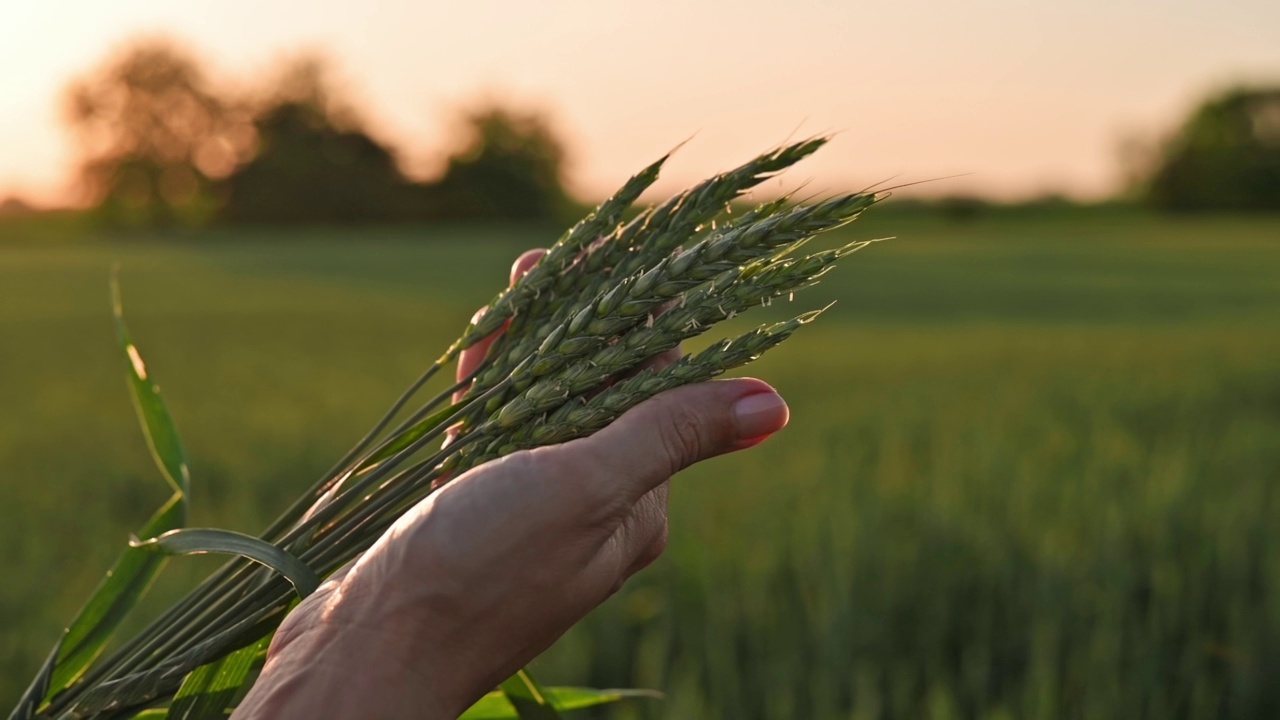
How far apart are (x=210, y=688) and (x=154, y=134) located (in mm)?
66793

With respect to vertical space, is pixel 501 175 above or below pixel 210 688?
above

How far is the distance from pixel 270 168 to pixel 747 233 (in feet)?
195

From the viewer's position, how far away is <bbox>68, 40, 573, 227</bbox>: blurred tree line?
2235 inches

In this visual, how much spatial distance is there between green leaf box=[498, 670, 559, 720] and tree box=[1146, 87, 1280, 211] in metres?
66.4

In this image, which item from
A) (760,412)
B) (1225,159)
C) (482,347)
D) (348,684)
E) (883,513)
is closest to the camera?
(348,684)

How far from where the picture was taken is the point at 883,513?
13.6 ft

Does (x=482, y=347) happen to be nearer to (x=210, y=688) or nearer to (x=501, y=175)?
(x=210, y=688)

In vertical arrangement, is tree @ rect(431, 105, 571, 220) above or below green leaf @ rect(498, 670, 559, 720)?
above

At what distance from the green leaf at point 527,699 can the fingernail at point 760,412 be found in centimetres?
44

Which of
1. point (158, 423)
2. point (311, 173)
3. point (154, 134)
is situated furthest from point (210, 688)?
point (154, 134)

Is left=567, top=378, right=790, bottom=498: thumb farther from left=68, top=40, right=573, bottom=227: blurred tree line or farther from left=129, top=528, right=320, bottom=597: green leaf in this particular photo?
left=68, top=40, right=573, bottom=227: blurred tree line

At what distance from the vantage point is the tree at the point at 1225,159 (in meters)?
58.6

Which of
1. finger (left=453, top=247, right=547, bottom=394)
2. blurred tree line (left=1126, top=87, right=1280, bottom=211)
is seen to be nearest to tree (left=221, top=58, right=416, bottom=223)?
blurred tree line (left=1126, top=87, right=1280, bottom=211)

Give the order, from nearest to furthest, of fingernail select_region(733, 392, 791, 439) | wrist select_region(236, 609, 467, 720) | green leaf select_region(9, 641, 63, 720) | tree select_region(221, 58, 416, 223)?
wrist select_region(236, 609, 467, 720)
fingernail select_region(733, 392, 791, 439)
green leaf select_region(9, 641, 63, 720)
tree select_region(221, 58, 416, 223)
